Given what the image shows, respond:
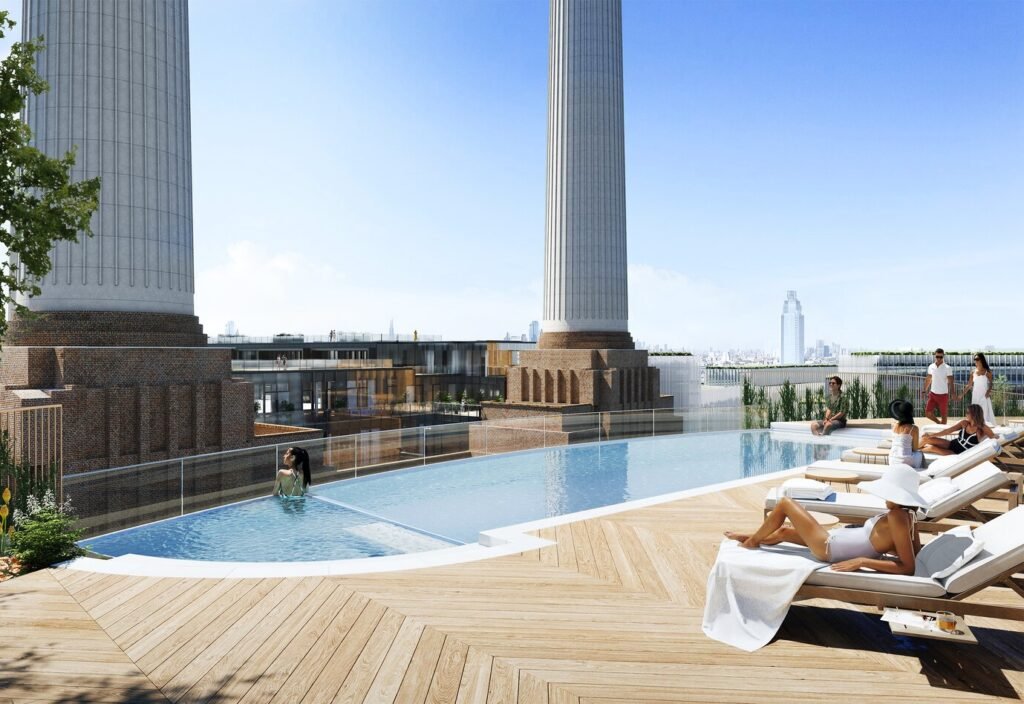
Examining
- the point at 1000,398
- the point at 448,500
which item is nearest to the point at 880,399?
the point at 1000,398

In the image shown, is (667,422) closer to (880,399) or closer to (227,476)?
(880,399)

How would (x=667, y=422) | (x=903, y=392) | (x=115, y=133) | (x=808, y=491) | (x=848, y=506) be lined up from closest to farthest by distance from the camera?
(x=848, y=506) → (x=808, y=491) → (x=667, y=422) → (x=115, y=133) → (x=903, y=392)

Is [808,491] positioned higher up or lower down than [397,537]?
higher up

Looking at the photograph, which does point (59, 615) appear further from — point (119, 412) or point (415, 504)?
point (119, 412)

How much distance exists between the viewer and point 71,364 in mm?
16156

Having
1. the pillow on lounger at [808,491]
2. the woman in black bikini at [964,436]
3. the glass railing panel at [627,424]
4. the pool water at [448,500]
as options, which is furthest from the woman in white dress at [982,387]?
the pillow on lounger at [808,491]

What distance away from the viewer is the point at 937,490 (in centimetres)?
738

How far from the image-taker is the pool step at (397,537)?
8.73 meters

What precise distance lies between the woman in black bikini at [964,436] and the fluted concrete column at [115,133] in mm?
17156

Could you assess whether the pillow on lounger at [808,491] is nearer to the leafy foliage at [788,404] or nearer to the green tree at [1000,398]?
the leafy foliage at [788,404]

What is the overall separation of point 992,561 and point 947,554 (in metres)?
0.38

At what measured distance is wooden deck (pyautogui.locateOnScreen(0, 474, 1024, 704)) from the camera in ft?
13.1

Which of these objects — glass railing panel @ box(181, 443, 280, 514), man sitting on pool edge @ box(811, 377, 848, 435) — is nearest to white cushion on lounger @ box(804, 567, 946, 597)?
glass railing panel @ box(181, 443, 280, 514)

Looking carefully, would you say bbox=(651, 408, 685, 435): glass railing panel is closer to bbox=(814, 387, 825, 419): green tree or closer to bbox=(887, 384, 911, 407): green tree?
bbox=(814, 387, 825, 419): green tree
